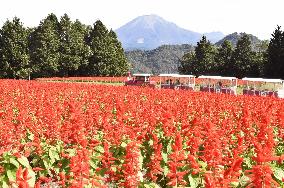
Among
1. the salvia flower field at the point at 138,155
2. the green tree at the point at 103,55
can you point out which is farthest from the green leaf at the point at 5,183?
the green tree at the point at 103,55

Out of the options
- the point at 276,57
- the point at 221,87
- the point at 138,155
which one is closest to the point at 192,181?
the point at 138,155

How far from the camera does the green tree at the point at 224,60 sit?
81250mm

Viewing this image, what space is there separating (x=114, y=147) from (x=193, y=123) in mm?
1625

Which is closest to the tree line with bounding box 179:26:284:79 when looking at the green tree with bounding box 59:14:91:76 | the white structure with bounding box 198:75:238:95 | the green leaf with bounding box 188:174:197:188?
the white structure with bounding box 198:75:238:95

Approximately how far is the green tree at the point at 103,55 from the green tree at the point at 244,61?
2403 centimetres

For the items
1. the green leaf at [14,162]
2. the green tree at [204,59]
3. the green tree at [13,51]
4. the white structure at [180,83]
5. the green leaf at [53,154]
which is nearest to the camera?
the green leaf at [14,162]

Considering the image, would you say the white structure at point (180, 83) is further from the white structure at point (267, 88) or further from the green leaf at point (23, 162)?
the green leaf at point (23, 162)

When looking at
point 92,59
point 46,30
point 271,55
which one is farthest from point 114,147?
point 92,59

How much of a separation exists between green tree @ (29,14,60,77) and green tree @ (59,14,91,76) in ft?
5.14

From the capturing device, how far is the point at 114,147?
27.3 feet

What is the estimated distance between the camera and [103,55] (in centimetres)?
8594

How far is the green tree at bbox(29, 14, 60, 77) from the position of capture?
253 ft

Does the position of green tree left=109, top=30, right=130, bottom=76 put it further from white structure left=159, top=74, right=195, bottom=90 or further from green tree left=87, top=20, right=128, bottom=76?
white structure left=159, top=74, right=195, bottom=90

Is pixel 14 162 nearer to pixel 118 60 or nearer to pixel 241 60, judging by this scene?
pixel 241 60
